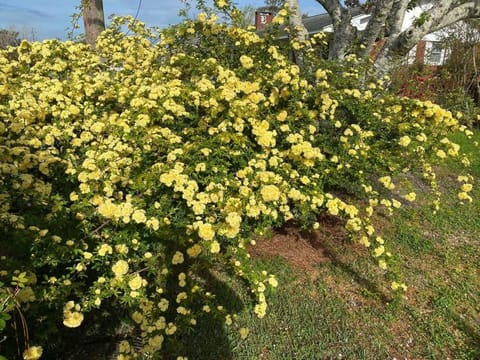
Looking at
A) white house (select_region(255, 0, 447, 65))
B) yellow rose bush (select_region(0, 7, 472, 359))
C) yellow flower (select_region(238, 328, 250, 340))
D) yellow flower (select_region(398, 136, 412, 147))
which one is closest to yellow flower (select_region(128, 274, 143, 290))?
yellow rose bush (select_region(0, 7, 472, 359))

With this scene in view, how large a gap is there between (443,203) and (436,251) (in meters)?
1.58

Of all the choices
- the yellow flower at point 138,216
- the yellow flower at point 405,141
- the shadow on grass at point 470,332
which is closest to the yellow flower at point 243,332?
the yellow flower at point 138,216

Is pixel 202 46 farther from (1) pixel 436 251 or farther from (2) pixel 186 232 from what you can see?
(1) pixel 436 251

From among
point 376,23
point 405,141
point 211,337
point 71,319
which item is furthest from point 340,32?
point 71,319

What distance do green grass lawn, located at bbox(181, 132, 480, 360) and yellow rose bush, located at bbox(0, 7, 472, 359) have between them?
0.26m

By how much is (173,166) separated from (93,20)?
5.58m

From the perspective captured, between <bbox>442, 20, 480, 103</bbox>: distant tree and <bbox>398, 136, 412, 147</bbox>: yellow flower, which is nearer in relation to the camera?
<bbox>398, 136, 412, 147</bbox>: yellow flower

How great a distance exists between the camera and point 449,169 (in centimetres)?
723

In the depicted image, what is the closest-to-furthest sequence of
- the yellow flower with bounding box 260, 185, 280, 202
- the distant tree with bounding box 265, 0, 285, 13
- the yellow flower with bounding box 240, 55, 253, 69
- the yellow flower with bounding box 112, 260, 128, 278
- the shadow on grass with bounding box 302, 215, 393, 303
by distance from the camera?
the yellow flower with bounding box 112, 260, 128, 278 → the yellow flower with bounding box 260, 185, 280, 202 → the shadow on grass with bounding box 302, 215, 393, 303 → the yellow flower with bounding box 240, 55, 253, 69 → the distant tree with bounding box 265, 0, 285, 13

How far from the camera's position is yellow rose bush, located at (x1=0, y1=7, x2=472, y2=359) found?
7.47 ft

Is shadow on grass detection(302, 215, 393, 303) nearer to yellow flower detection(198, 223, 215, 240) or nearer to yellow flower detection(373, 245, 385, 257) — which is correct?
yellow flower detection(373, 245, 385, 257)

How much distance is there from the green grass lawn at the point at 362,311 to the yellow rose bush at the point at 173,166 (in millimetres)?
263

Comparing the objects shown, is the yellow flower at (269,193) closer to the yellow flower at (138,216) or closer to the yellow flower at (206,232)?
the yellow flower at (206,232)

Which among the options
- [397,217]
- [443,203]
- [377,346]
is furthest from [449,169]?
[377,346]
